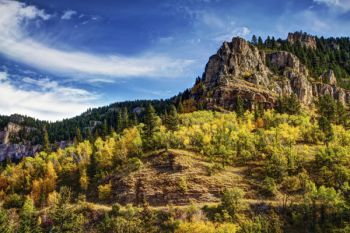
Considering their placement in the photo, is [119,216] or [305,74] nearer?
[119,216]

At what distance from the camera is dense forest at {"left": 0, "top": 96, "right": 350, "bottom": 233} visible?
7044 centimetres

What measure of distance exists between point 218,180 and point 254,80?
77.1 meters

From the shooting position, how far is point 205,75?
160 m

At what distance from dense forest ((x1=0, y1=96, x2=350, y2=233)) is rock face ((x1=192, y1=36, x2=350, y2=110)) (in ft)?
49.6

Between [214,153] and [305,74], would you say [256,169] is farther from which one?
[305,74]

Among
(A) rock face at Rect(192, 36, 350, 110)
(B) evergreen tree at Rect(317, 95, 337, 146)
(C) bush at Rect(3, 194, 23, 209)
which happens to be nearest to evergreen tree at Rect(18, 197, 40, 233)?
(C) bush at Rect(3, 194, 23, 209)

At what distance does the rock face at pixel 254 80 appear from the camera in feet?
464

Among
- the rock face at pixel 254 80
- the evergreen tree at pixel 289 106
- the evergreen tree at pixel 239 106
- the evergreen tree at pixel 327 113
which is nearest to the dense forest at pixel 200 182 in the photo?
the evergreen tree at pixel 327 113

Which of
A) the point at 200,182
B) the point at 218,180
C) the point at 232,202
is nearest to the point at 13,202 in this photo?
the point at 200,182

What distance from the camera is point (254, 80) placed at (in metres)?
150

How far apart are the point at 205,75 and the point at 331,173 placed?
297 feet

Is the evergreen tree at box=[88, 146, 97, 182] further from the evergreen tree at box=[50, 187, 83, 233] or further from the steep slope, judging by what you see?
the evergreen tree at box=[50, 187, 83, 233]

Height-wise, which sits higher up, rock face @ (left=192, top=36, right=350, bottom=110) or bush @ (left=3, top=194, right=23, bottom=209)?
rock face @ (left=192, top=36, right=350, bottom=110)

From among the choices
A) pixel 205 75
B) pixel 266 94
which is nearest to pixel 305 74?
pixel 266 94
